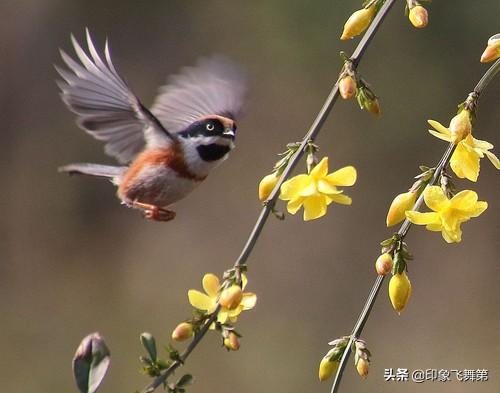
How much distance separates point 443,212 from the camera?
1.24 meters

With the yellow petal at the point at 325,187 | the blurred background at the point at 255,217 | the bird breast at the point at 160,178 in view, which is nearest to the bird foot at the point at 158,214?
the bird breast at the point at 160,178

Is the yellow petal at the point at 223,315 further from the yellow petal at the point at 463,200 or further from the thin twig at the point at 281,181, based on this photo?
the yellow petal at the point at 463,200

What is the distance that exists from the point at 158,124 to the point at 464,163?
2.30 ft

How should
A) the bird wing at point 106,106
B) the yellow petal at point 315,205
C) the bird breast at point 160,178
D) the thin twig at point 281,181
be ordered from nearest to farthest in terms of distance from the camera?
1. the thin twig at point 281,181
2. the yellow petal at point 315,205
3. the bird wing at point 106,106
4. the bird breast at point 160,178

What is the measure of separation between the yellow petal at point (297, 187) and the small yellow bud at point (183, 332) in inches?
8.8

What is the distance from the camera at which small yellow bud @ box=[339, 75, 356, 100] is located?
1269mm

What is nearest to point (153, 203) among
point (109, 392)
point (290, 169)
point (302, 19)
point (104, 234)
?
point (290, 169)

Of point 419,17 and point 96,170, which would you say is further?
point 96,170

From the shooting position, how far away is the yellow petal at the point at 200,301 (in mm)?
1364

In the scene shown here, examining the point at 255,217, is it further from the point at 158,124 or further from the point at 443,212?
the point at 443,212

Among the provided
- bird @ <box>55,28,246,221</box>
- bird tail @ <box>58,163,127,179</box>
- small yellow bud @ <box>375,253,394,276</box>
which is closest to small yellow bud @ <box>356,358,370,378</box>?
small yellow bud @ <box>375,253,394,276</box>

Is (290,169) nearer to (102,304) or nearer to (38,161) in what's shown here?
(102,304)

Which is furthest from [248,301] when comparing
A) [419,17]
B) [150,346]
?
[419,17]

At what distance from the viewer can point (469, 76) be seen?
14.2 ft
